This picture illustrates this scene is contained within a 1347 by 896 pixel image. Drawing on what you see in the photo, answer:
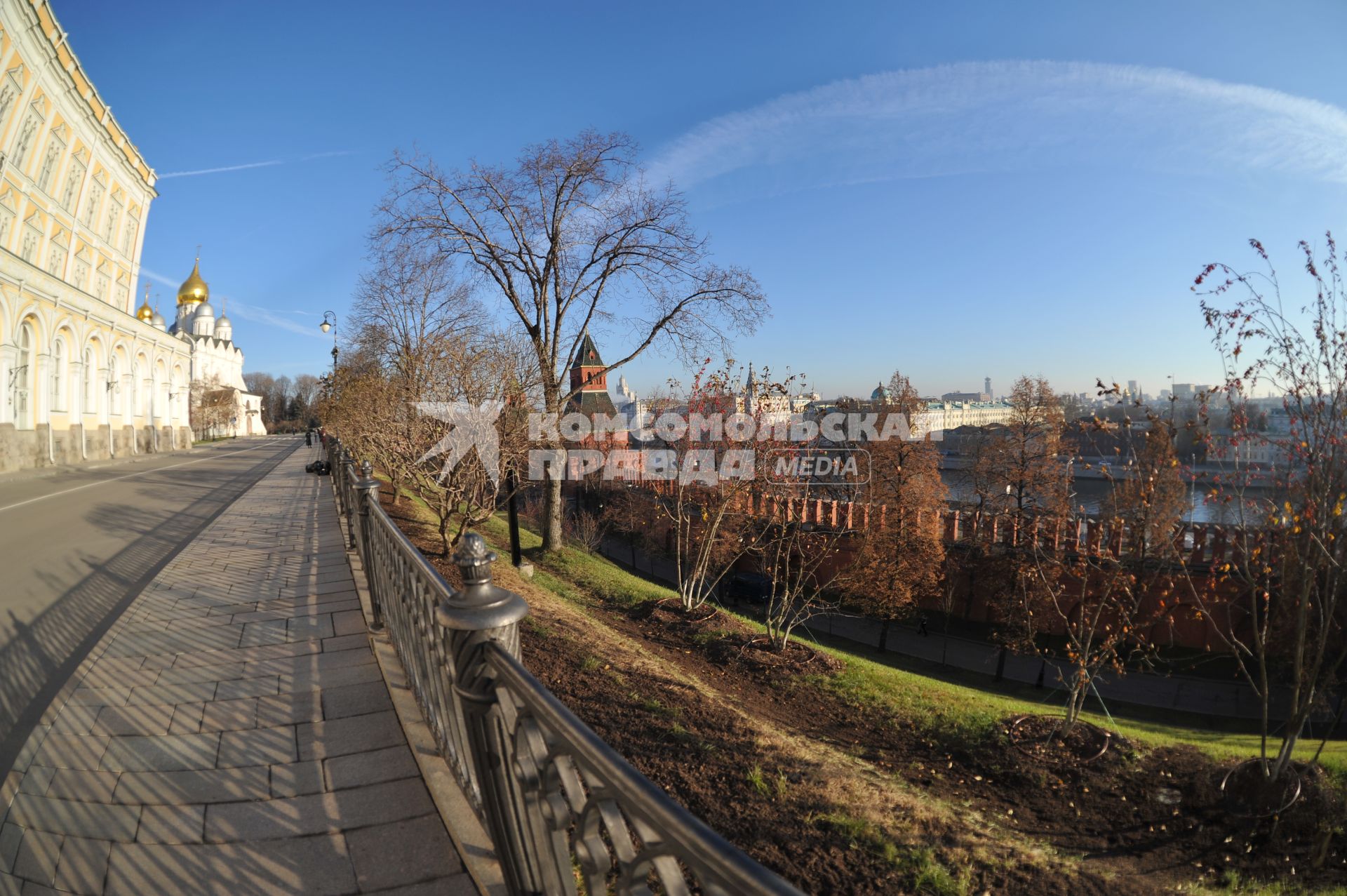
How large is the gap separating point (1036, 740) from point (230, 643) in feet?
23.7

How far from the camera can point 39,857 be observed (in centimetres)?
245

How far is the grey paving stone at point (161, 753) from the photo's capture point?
3.04 m

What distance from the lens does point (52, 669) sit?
4.47 meters

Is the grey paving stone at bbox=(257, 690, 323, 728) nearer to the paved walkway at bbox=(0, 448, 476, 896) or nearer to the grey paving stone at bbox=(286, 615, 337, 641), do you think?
the paved walkway at bbox=(0, 448, 476, 896)

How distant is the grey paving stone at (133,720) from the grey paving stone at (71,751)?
86 millimetres

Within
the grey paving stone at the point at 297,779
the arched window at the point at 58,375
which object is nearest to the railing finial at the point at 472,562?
the grey paving stone at the point at 297,779

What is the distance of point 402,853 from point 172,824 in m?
1.01

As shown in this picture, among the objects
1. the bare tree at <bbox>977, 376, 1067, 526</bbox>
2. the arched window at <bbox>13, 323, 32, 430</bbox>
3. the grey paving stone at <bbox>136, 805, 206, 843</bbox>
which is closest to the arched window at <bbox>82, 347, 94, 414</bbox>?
the arched window at <bbox>13, 323, 32, 430</bbox>

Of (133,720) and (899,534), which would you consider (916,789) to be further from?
(899,534)

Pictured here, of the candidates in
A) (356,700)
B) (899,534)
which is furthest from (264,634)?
(899,534)

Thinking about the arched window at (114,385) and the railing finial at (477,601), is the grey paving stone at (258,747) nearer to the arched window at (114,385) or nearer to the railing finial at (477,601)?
the railing finial at (477,601)

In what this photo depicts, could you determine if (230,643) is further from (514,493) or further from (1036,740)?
(1036,740)

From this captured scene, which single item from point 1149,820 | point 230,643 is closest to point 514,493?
point 230,643

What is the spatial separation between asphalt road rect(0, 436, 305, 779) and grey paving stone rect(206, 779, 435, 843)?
1396 mm
